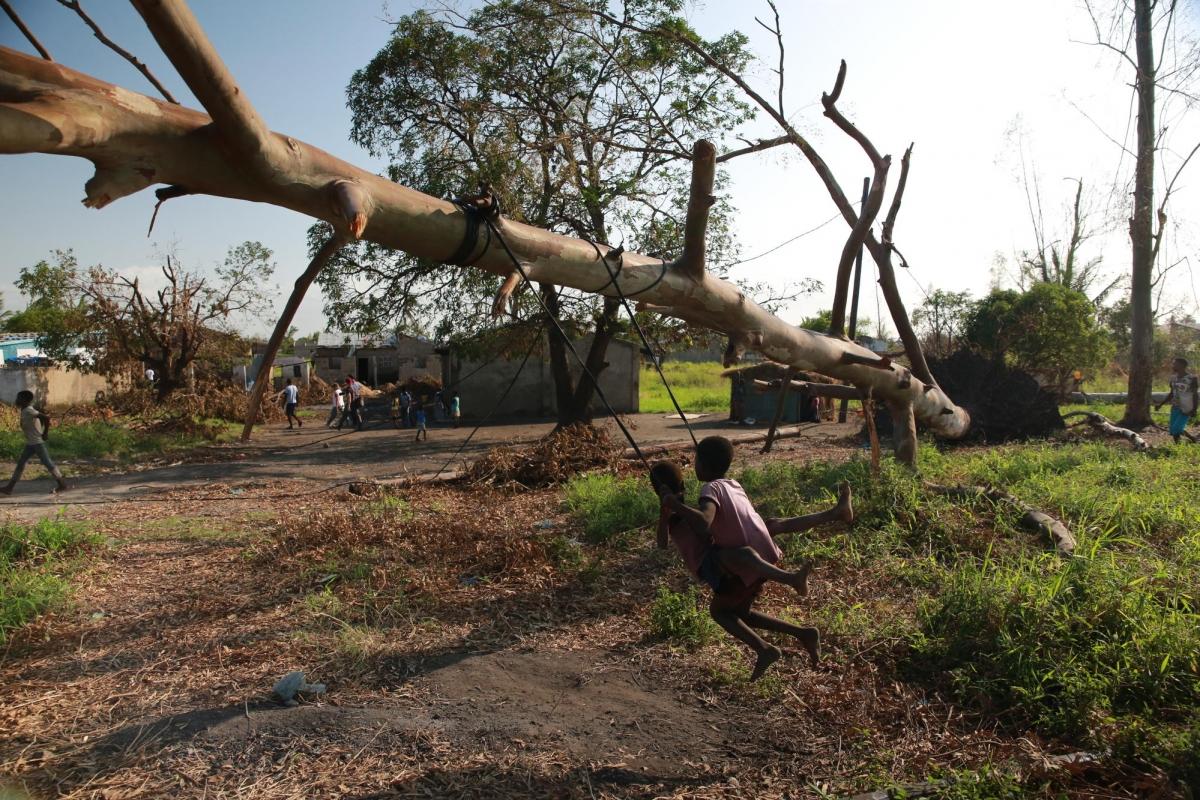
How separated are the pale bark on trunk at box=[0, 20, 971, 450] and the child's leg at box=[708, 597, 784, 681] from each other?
207 cm

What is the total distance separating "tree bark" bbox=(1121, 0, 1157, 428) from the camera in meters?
14.5

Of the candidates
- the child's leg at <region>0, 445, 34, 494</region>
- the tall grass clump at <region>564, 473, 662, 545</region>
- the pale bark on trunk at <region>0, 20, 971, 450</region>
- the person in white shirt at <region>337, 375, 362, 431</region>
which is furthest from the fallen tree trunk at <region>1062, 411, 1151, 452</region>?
the person in white shirt at <region>337, 375, 362, 431</region>

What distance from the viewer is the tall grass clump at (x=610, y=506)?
24.3ft

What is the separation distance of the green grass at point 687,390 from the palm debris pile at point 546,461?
1151cm

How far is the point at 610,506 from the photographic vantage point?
315 inches

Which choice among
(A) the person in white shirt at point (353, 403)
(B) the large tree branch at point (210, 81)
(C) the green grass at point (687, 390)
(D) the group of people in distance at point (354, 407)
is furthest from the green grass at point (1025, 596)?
(C) the green grass at point (687, 390)

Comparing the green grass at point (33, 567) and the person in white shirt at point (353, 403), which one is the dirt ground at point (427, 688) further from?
the person in white shirt at point (353, 403)

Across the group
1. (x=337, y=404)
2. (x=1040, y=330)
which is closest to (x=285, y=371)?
(x=337, y=404)

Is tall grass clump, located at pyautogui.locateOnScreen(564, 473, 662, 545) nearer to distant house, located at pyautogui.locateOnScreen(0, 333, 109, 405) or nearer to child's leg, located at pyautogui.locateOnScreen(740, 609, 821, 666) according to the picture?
child's leg, located at pyautogui.locateOnScreen(740, 609, 821, 666)

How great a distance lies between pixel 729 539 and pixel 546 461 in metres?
7.79

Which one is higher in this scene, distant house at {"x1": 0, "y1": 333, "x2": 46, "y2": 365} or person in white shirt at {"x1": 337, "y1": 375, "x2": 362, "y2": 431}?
distant house at {"x1": 0, "y1": 333, "x2": 46, "y2": 365}

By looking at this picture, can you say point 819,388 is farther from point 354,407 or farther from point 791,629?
point 354,407

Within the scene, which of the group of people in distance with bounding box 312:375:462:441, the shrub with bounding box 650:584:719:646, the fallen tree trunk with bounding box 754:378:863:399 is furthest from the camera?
the group of people in distance with bounding box 312:375:462:441

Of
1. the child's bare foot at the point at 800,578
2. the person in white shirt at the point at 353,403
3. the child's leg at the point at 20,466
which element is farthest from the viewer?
the person in white shirt at the point at 353,403
